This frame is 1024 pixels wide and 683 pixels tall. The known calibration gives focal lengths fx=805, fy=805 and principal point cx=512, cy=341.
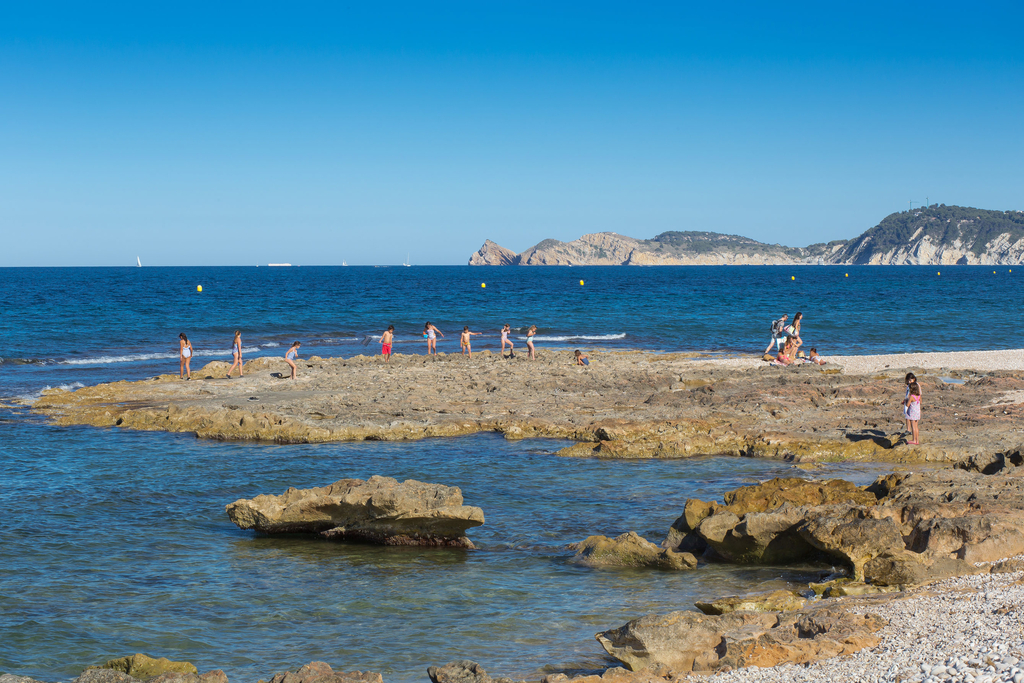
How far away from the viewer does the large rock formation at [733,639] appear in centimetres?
787

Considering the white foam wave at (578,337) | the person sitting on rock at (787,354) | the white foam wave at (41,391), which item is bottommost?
the white foam wave at (41,391)

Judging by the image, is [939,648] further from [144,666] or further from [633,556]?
[144,666]

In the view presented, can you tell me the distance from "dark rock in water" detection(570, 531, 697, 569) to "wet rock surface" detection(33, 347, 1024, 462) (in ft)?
21.9

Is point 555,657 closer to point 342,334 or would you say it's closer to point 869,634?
point 869,634

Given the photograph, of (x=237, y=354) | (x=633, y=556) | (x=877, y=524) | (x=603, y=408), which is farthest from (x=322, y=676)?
(x=237, y=354)

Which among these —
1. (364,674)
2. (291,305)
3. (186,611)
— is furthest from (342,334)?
(364,674)

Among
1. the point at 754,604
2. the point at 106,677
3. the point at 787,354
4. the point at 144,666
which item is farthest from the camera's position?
the point at 787,354

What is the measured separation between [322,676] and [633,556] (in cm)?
Answer: 590

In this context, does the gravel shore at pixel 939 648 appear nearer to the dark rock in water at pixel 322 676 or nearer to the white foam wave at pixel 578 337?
the dark rock in water at pixel 322 676

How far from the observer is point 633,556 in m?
12.1

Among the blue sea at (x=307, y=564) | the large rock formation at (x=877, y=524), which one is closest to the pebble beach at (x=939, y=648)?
the large rock formation at (x=877, y=524)

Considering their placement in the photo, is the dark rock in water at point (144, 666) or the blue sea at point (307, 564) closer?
the dark rock in water at point (144, 666)

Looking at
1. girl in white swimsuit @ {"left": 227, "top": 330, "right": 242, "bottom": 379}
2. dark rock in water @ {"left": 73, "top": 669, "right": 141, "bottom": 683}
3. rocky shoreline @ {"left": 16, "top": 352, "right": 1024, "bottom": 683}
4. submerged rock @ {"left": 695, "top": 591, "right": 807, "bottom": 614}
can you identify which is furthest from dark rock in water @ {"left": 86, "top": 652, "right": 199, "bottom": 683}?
girl in white swimsuit @ {"left": 227, "top": 330, "right": 242, "bottom": 379}

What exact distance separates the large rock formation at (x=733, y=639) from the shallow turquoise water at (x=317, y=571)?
3.06 feet
